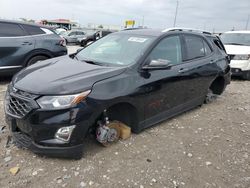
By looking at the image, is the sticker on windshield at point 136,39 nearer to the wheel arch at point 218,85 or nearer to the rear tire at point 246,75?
the wheel arch at point 218,85

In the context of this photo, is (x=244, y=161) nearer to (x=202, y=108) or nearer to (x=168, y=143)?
(x=168, y=143)

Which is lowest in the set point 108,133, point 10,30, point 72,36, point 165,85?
point 72,36

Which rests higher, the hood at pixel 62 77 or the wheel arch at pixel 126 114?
the hood at pixel 62 77

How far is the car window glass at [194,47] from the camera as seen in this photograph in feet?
15.6

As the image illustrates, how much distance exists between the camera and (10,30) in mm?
6793

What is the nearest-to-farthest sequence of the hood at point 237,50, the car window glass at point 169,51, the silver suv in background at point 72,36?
the car window glass at point 169,51 → the hood at point 237,50 → the silver suv in background at point 72,36

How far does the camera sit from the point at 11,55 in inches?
259

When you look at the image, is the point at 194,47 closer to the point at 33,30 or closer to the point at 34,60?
the point at 34,60

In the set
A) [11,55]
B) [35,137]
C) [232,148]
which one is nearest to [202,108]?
[232,148]

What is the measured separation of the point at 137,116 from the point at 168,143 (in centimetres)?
65

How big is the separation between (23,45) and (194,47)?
437cm

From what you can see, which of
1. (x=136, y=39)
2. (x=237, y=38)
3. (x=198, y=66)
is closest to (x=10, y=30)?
(x=136, y=39)

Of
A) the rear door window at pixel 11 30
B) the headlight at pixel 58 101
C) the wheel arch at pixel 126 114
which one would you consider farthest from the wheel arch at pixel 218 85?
the rear door window at pixel 11 30

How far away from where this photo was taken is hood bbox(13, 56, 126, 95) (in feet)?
9.75
